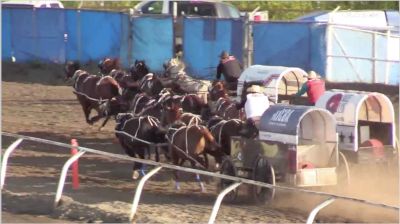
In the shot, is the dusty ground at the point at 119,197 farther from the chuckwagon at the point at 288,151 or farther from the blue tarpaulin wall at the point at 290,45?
the blue tarpaulin wall at the point at 290,45

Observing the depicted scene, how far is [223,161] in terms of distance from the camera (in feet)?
48.3

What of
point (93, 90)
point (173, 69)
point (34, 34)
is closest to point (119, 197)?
point (173, 69)

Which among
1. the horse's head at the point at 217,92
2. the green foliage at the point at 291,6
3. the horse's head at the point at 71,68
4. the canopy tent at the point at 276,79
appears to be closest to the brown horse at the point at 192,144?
the horse's head at the point at 217,92

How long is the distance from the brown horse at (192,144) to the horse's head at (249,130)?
0.46 m

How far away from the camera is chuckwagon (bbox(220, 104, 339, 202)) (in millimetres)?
13688

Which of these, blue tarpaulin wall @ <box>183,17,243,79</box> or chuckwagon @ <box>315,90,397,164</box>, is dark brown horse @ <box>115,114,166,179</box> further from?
blue tarpaulin wall @ <box>183,17,243,79</box>

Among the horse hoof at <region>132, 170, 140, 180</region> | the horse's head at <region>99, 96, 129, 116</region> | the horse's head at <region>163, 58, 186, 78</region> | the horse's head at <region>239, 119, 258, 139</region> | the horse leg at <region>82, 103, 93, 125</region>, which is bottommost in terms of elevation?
the horse hoof at <region>132, 170, 140, 180</region>

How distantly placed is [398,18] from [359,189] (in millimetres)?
18778

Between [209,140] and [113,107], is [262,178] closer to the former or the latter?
[209,140]

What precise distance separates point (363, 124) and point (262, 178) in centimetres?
217

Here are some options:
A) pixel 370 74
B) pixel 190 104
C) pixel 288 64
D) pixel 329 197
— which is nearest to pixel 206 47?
pixel 288 64

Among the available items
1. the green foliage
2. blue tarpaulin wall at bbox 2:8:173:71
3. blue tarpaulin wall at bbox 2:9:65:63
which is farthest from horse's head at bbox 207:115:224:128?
the green foliage

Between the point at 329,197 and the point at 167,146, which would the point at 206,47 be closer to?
the point at 167,146

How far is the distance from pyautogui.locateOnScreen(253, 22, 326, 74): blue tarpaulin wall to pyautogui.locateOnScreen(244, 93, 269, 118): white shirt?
11980 mm
